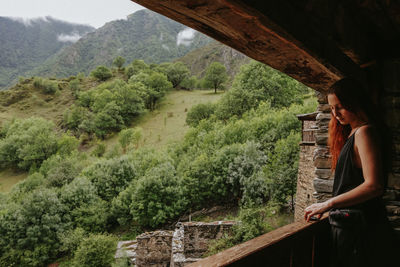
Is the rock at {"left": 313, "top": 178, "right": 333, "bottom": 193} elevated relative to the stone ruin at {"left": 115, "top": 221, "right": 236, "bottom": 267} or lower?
elevated

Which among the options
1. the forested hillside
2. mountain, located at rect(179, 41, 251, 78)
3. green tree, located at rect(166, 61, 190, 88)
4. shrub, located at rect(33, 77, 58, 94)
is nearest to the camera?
the forested hillside

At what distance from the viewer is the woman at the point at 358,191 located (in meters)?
1.57

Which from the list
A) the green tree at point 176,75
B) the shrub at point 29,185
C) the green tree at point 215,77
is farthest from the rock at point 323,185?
the green tree at point 176,75

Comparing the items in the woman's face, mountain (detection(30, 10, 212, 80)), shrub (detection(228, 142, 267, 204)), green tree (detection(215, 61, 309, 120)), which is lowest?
shrub (detection(228, 142, 267, 204))

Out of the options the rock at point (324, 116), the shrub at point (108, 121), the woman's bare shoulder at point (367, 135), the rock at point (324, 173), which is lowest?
the rock at point (324, 173)

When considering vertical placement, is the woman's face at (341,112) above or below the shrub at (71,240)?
above

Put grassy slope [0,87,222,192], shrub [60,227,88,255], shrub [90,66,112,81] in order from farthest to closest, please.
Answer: shrub [90,66,112,81] → grassy slope [0,87,222,192] → shrub [60,227,88,255]

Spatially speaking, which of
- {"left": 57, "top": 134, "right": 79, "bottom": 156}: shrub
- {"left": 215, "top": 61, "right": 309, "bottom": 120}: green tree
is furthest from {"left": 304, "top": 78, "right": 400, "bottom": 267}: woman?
{"left": 57, "top": 134, "right": 79, "bottom": 156}: shrub

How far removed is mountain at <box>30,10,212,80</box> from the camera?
98438 mm

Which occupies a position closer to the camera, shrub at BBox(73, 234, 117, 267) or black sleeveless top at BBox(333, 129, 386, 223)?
black sleeveless top at BBox(333, 129, 386, 223)

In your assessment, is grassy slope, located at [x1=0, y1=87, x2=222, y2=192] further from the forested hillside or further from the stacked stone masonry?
the stacked stone masonry

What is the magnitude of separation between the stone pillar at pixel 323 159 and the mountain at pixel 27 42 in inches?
4443

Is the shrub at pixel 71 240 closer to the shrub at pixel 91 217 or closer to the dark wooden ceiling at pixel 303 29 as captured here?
the shrub at pixel 91 217

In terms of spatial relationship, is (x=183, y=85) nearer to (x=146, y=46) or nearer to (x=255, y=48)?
(x=255, y=48)
